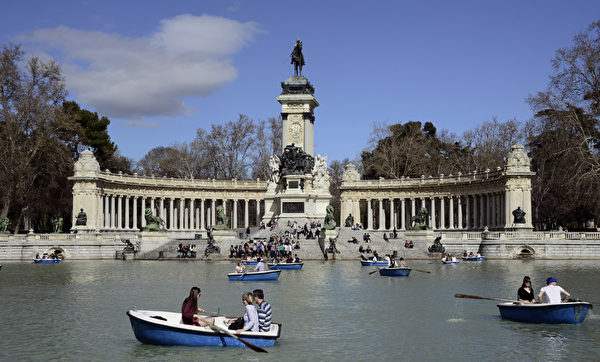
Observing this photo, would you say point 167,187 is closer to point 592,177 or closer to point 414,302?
point 592,177

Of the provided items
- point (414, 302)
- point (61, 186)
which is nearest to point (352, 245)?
point (414, 302)

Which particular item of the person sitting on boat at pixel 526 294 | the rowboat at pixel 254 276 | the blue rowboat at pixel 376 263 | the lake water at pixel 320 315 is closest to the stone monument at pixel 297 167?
the blue rowboat at pixel 376 263

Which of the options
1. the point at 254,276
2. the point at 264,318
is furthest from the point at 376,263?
the point at 264,318

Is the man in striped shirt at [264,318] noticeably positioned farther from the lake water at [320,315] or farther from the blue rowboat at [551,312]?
the blue rowboat at [551,312]

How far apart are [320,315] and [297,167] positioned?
157 feet

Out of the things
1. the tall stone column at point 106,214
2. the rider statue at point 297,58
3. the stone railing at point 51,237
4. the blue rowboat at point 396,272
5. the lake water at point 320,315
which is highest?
the rider statue at point 297,58

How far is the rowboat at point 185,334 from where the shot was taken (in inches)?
666

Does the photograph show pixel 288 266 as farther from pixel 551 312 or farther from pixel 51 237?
pixel 51 237

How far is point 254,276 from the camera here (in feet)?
108

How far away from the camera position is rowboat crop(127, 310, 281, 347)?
16.9m

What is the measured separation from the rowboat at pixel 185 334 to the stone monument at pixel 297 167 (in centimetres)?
4995

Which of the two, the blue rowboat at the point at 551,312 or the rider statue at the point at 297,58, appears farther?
the rider statue at the point at 297,58

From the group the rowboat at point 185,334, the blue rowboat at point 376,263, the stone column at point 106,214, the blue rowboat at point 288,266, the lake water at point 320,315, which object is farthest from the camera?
the stone column at point 106,214

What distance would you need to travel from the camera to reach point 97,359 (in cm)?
1631
